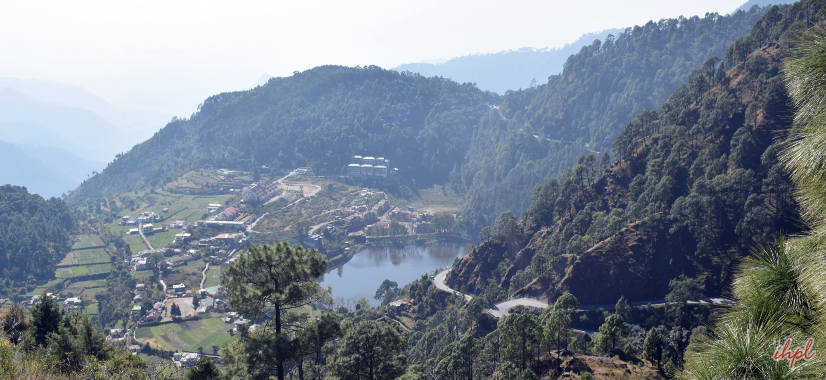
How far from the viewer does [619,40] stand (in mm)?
89000

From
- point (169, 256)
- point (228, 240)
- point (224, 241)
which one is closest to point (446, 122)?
point (228, 240)

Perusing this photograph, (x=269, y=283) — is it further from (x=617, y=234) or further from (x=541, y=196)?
(x=541, y=196)

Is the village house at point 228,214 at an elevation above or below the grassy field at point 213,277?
above

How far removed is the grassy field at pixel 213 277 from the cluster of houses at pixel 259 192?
816 inches

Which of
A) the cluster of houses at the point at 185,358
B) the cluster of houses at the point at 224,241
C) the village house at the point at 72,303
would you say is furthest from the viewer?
the cluster of houses at the point at 224,241

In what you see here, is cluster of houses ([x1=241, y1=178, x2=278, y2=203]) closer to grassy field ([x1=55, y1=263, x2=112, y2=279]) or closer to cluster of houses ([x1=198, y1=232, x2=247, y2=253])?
cluster of houses ([x1=198, y1=232, x2=247, y2=253])

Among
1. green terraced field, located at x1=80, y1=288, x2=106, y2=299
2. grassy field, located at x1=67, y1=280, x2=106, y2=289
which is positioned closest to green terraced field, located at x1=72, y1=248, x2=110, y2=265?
grassy field, located at x1=67, y1=280, x2=106, y2=289

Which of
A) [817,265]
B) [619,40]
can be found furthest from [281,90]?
[817,265]

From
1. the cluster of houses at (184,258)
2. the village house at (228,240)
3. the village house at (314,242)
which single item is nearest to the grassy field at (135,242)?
the cluster of houses at (184,258)

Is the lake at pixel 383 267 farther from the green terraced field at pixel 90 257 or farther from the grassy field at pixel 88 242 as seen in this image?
the grassy field at pixel 88 242

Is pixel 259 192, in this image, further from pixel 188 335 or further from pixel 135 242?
pixel 188 335

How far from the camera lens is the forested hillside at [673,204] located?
29.9 meters

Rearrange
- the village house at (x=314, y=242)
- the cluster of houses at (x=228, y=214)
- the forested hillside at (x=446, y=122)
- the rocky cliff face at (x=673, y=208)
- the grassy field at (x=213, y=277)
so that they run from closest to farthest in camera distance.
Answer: the rocky cliff face at (x=673, y=208), the grassy field at (x=213, y=277), the village house at (x=314, y=242), the cluster of houses at (x=228, y=214), the forested hillside at (x=446, y=122)

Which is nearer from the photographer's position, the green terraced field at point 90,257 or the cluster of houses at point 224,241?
the green terraced field at point 90,257
